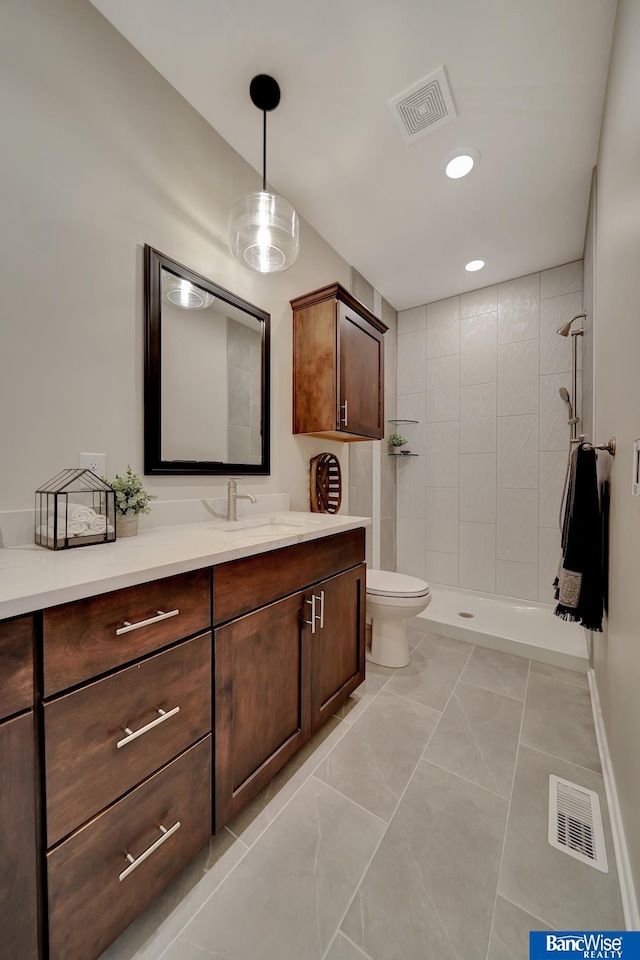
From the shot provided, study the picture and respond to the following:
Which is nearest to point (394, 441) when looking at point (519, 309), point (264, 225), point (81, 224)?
point (519, 309)

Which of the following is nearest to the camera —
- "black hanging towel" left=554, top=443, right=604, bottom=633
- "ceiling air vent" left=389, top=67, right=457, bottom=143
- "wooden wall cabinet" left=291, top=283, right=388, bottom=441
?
"black hanging towel" left=554, top=443, right=604, bottom=633

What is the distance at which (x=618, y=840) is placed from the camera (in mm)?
1066

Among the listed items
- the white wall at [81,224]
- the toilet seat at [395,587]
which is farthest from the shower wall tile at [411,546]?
the white wall at [81,224]

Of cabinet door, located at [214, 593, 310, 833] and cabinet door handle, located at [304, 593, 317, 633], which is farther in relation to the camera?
cabinet door handle, located at [304, 593, 317, 633]

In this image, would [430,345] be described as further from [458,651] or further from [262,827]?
[262,827]

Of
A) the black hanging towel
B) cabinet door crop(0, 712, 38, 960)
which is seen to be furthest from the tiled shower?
cabinet door crop(0, 712, 38, 960)

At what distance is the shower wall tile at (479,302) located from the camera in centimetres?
289

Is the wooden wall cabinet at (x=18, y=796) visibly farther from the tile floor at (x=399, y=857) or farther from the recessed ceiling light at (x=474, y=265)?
the recessed ceiling light at (x=474, y=265)

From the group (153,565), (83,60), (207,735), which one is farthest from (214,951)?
(83,60)

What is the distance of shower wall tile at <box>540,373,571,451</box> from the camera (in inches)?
104

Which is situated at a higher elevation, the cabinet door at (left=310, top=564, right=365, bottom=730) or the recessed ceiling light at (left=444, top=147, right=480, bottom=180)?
the recessed ceiling light at (left=444, top=147, right=480, bottom=180)

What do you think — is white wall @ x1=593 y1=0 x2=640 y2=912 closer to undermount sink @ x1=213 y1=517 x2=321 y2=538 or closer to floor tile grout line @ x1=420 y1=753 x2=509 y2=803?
floor tile grout line @ x1=420 y1=753 x2=509 y2=803

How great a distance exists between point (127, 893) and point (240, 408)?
5.22 ft

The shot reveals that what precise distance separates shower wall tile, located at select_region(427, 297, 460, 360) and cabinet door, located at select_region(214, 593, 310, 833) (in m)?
2.65
